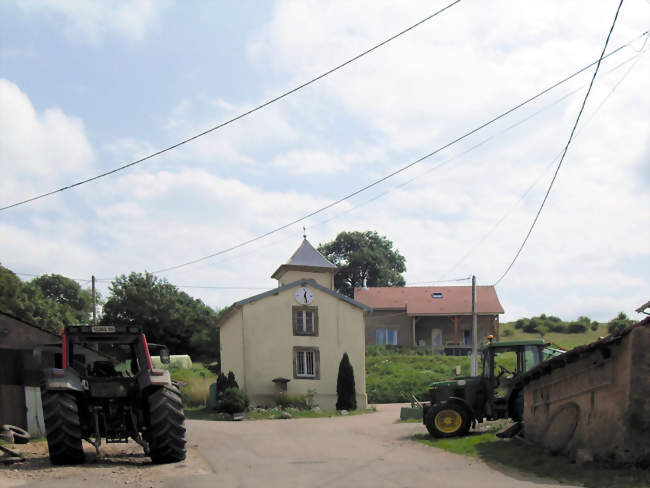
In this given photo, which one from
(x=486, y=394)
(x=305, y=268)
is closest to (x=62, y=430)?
(x=486, y=394)

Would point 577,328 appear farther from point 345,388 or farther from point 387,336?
point 345,388

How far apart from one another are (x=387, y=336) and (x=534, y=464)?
45.0m

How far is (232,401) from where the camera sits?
97.6 ft

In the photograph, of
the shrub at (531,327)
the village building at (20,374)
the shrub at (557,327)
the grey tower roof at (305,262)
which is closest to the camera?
the village building at (20,374)

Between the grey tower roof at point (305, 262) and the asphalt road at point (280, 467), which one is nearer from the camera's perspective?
the asphalt road at point (280, 467)

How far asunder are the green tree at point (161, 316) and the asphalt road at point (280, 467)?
118ft

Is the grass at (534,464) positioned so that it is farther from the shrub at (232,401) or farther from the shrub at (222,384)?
the shrub at (222,384)

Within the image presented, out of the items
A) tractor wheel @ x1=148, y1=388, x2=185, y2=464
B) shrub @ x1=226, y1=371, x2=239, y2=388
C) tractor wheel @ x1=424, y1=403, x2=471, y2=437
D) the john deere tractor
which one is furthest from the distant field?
tractor wheel @ x1=148, y1=388, x2=185, y2=464

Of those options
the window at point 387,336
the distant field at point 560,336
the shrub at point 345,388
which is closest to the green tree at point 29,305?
the window at point 387,336

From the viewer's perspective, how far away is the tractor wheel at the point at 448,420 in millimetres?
18594

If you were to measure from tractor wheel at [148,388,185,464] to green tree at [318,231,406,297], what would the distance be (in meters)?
73.1

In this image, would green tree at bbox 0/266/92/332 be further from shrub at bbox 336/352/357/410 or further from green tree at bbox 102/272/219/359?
shrub at bbox 336/352/357/410

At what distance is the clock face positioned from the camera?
34750mm

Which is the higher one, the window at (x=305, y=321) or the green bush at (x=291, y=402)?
the window at (x=305, y=321)
